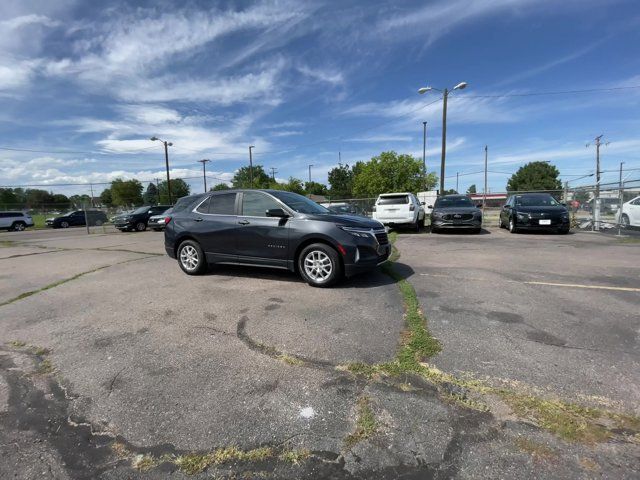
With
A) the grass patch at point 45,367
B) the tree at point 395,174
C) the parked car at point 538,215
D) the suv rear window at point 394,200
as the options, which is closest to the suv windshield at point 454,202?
the suv rear window at point 394,200

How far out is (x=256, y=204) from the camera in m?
6.15

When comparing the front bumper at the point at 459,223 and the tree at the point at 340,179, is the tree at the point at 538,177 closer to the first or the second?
the tree at the point at 340,179

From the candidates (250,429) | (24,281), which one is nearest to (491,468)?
(250,429)

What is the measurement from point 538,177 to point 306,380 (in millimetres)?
86117

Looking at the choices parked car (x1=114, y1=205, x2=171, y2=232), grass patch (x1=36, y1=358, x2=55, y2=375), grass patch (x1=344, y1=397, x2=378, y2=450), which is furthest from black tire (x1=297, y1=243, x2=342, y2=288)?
parked car (x1=114, y1=205, x2=171, y2=232)

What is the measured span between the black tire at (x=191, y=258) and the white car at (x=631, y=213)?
14062 millimetres

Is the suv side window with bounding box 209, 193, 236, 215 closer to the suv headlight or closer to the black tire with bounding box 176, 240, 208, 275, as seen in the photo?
the black tire with bounding box 176, 240, 208, 275

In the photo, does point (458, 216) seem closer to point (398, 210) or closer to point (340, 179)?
point (398, 210)

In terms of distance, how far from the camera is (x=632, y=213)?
40.0ft

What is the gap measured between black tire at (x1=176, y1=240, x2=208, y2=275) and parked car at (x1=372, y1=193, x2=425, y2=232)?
8505 millimetres

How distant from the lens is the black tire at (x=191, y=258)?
662cm

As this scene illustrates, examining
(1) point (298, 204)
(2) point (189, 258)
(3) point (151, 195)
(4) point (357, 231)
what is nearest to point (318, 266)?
(4) point (357, 231)

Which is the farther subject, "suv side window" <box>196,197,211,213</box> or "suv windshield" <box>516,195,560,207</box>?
"suv windshield" <box>516,195,560,207</box>

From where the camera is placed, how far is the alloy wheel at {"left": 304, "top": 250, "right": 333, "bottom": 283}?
5.50 metres
